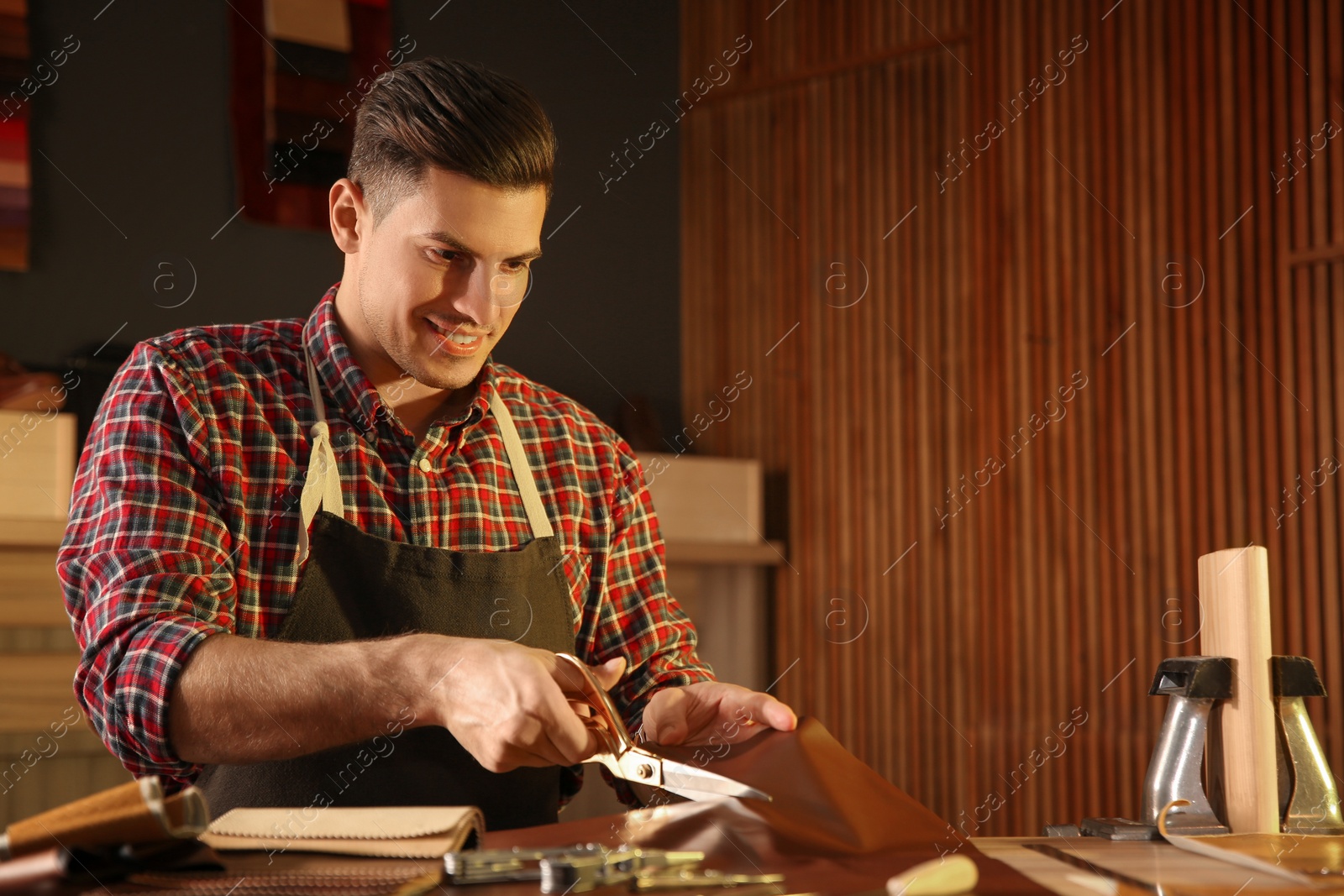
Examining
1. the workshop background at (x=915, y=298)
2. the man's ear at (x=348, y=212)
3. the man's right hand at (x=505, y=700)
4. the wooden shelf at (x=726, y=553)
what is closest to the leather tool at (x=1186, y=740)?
the man's right hand at (x=505, y=700)

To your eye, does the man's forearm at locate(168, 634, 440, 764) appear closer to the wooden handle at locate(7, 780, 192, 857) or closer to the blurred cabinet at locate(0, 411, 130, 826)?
the wooden handle at locate(7, 780, 192, 857)

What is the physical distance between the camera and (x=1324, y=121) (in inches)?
127

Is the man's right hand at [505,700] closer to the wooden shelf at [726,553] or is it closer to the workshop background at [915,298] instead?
the workshop background at [915,298]

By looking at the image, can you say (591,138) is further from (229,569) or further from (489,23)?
(229,569)

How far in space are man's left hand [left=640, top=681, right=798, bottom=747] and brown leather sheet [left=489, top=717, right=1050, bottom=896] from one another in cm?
15

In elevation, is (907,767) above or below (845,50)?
below

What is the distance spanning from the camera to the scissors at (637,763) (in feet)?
4.09

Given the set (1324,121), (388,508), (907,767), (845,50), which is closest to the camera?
(388,508)

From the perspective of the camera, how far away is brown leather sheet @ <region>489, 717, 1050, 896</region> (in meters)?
1.01

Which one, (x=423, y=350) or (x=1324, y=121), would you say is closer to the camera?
(x=423, y=350)

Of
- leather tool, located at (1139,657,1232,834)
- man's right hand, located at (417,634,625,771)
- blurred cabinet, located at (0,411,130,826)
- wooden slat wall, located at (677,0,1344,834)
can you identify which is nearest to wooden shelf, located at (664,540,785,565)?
wooden slat wall, located at (677,0,1344,834)

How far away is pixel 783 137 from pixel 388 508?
2.79 m

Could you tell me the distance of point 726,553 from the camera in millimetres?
3865

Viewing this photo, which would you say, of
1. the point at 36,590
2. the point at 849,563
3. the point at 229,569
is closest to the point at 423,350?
the point at 229,569
